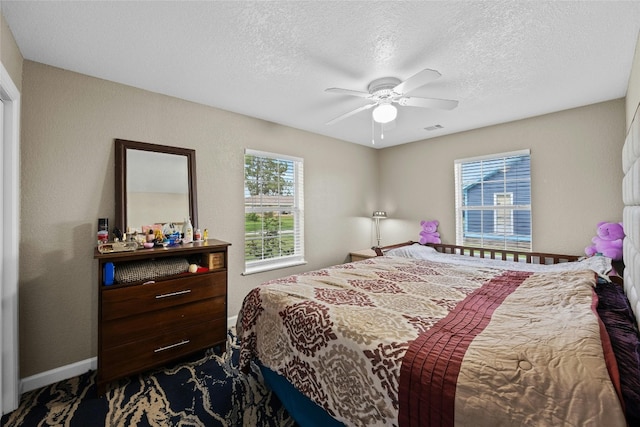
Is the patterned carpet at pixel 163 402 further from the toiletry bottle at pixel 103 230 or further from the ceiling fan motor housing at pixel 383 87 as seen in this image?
the ceiling fan motor housing at pixel 383 87

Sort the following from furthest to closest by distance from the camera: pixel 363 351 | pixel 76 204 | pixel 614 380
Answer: pixel 76 204, pixel 363 351, pixel 614 380

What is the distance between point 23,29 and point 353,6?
2.06 m

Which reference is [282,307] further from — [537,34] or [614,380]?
[537,34]

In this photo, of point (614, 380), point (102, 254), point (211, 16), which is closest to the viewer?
point (614, 380)

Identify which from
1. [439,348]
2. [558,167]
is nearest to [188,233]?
[439,348]

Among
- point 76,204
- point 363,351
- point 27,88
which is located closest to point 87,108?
point 27,88

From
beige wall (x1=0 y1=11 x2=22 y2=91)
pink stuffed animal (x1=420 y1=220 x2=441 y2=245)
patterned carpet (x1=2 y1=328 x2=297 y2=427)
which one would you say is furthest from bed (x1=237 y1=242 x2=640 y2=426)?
beige wall (x1=0 y1=11 x2=22 y2=91)

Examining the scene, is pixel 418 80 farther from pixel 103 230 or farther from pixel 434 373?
pixel 103 230

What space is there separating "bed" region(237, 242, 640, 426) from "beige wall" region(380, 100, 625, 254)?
1.52 metres

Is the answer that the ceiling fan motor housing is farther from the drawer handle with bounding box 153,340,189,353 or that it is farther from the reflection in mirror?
the drawer handle with bounding box 153,340,189,353

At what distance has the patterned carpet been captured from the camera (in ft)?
5.66

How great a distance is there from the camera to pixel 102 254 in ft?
6.57

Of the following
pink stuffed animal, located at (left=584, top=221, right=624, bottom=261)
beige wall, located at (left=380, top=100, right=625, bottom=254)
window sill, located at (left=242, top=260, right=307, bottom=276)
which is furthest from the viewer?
window sill, located at (left=242, top=260, right=307, bottom=276)

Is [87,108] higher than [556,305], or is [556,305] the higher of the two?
[87,108]
